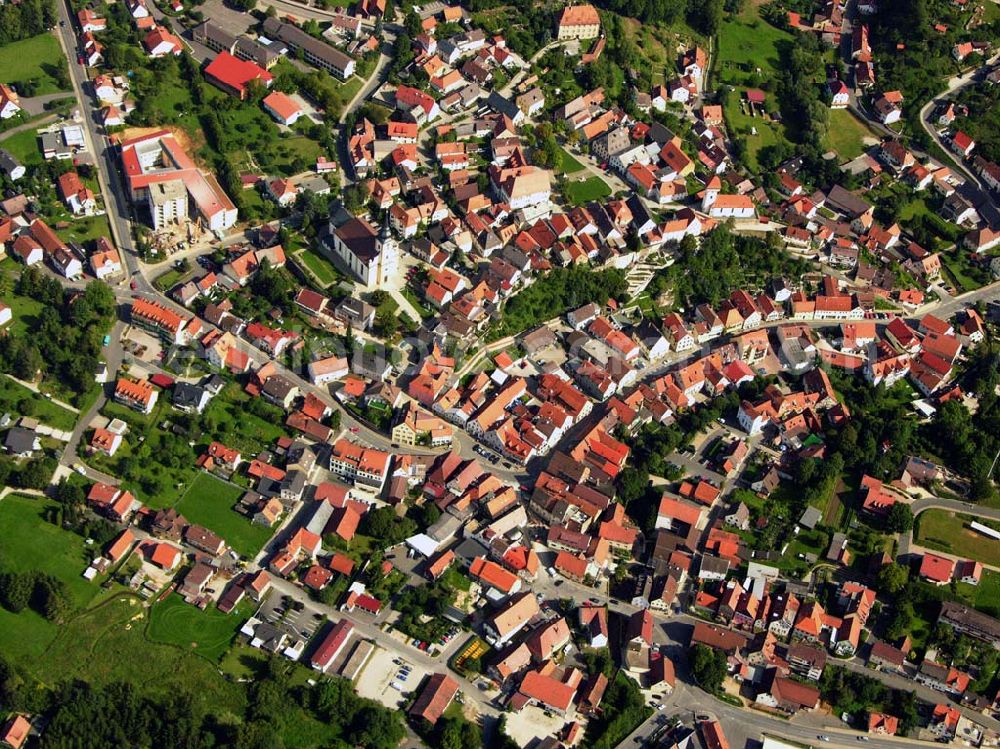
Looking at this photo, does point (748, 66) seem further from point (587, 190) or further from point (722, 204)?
point (587, 190)

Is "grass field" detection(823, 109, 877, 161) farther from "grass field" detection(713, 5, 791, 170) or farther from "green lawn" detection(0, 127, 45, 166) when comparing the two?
"green lawn" detection(0, 127, 45, 166)

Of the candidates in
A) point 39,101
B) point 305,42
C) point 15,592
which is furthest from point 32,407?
point 305,42

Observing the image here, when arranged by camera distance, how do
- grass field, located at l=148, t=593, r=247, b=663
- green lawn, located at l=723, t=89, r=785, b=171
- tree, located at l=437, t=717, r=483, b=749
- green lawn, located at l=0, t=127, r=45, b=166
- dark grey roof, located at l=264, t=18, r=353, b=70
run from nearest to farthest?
tree, located at l=437, t=717, r=483, b=749, grass field, located at l=148, t=593, r=247, b=663, green lawn, located at l=0, t=127, r=45, b=166, dark grey roof, located at l=264, t=18, r=353, b=70, green lawn, located at l=723, t=89, r=785, b=171

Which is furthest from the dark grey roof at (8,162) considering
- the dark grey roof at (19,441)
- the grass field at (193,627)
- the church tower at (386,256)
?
the grass field at (193,627)

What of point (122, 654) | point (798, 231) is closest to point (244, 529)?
point (122, 654)

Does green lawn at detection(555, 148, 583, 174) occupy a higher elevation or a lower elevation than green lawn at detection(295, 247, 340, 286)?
higher

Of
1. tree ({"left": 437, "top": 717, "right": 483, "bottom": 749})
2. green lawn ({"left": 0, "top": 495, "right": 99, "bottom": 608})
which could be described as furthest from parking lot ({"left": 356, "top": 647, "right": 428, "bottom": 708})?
green lawn ({"left": 0, "top": 495, "right": 99, "bottom": 608})

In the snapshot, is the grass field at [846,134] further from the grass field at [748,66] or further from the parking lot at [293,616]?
the parking lot at [293,616]

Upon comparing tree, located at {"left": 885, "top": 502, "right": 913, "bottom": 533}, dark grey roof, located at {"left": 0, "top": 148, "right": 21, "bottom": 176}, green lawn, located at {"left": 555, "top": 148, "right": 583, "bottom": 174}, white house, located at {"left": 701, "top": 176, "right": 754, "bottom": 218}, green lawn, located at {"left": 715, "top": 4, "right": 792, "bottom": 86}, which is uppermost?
green lawn, located at {"left": 715, "top": 4, "right": 792, "bottom": 86}
